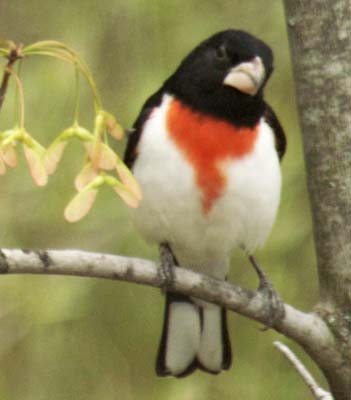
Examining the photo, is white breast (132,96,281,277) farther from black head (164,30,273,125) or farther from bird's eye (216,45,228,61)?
bird's eye (216,45,228,61)

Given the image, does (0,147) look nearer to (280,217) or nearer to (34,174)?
(34,174)

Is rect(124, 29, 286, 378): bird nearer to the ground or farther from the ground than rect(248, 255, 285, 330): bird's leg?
farther from the ground

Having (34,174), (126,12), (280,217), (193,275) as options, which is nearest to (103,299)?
(280,217)

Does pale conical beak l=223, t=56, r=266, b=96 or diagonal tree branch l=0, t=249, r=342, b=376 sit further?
pale conical beak l=223, t=56, r=266, b=96

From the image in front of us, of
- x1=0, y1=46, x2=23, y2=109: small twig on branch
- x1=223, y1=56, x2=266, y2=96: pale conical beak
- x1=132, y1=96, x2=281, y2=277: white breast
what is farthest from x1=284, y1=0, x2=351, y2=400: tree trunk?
x1=0, y1=46, x2=23, y2=109: small twig on branch

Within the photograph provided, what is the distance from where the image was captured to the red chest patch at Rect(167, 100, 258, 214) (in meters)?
3.47

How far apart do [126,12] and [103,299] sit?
1073mm

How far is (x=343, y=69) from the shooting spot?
305 cm

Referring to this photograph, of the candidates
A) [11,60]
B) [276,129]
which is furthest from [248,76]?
[11,60]

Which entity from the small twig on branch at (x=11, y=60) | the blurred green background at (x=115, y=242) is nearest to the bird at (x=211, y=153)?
the blurred green background at (x=115, y=242)

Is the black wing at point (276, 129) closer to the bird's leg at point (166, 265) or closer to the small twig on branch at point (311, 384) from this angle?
the bird's leg at point (166, 265)

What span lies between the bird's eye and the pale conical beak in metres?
0.05

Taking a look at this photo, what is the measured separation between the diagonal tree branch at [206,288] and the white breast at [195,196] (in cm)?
37

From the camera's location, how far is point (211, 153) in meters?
3.48
